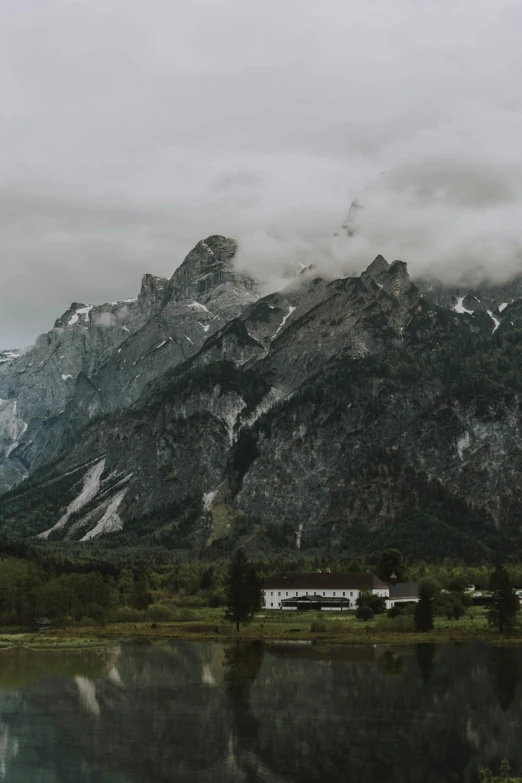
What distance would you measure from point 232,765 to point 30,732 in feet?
64.5

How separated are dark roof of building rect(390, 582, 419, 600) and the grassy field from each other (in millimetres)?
19435

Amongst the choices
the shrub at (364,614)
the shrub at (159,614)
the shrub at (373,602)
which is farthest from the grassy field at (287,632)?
the shrub at (373,602)

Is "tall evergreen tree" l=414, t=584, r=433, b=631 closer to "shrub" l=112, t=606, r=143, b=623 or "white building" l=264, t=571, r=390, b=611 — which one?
"white building" l=264, t=571, r=390, b=611

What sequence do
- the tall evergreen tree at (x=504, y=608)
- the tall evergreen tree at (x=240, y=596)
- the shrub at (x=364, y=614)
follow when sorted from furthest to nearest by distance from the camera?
the shrub at (x=364, y=614) → the tall evergreen tree at (x=240, y=596) → the tall evergreen tree at (x=504, y=608)

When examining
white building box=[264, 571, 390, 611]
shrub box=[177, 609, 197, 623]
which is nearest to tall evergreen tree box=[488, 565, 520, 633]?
white building box=[264, 571, 390, 611]

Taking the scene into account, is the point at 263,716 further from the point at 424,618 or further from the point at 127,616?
the point at 127,616

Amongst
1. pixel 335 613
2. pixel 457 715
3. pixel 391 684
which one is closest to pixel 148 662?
pixel 391 684

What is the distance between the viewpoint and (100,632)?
152750mm

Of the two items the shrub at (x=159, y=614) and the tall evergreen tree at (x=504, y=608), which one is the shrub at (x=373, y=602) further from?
the tall evergreen tree at (x=504, y=608)

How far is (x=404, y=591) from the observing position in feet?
637

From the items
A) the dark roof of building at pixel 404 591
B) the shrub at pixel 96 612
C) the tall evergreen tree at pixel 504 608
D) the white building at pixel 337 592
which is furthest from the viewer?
the white building at pixel 337 592

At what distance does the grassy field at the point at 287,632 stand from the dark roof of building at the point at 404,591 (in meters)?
19.4

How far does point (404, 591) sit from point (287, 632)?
53774 millimetres

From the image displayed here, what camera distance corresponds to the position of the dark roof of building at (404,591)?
191375mm
